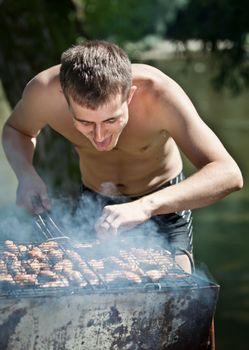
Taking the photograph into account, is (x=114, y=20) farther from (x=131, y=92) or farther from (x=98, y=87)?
(x=98, y=87)

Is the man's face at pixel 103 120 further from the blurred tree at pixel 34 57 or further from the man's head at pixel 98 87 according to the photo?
the blurred tree at pixel 34 57

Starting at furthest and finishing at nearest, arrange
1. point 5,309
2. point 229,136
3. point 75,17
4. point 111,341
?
1. point 229,136
2. point 75,17
3. point 111,341
4. point 5,309

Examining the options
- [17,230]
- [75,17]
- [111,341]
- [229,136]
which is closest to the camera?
[111,341]

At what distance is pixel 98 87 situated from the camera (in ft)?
10.9

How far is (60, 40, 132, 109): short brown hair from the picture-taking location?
132 inches

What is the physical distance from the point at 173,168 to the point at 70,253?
0.88m

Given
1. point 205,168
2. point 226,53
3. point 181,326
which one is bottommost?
point 226,53

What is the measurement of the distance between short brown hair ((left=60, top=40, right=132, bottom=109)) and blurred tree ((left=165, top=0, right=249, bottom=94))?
4.44m

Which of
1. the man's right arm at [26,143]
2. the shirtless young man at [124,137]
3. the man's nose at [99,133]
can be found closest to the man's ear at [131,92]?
the shirtless young man at [124,137]

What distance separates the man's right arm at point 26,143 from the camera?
3971 millimetres

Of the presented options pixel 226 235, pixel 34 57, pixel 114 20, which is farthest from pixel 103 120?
pixel 226 235

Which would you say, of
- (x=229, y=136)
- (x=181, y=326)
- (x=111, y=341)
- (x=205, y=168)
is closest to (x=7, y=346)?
(x=111, y=341)

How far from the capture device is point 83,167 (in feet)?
14.4

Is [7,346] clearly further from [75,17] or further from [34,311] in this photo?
[75,17]
